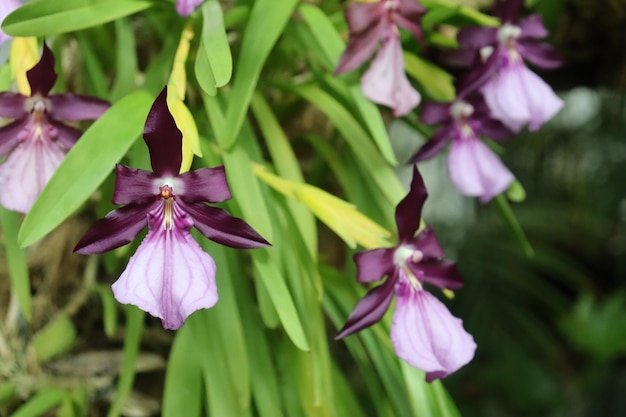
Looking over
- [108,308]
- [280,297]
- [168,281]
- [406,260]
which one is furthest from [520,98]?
[108,308]

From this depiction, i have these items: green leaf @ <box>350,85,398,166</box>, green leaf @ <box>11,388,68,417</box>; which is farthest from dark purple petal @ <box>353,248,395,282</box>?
green leaf @ <box>11,388,68,417</box>

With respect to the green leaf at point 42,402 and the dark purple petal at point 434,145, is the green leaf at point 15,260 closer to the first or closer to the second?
the green leaf at point 42,402

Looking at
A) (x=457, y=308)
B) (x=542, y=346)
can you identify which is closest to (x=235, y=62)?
(x=457, y=308)

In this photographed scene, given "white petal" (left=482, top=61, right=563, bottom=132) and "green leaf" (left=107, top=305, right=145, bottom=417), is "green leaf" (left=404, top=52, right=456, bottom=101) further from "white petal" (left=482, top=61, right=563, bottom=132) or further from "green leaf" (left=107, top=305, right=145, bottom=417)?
"green leaf" (left=107, top=305, right=145, bottom=417)

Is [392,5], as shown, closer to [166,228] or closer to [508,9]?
[508,9]

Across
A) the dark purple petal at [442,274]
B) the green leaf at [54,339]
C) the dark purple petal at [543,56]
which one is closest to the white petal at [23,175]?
the green leaf at [54,339]
